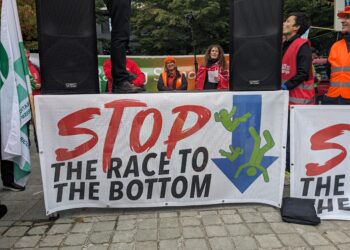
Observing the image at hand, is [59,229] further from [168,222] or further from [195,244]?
[195,244]

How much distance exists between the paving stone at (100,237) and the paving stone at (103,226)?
7 centimetres

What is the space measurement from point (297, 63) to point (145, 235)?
8.26ft

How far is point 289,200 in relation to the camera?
357 centimetres

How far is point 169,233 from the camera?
10.4 ft

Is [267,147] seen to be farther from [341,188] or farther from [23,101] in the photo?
[23,101]

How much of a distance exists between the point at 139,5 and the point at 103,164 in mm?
20009

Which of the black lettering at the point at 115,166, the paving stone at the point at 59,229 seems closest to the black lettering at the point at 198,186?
the black lettering at the point at 115,166

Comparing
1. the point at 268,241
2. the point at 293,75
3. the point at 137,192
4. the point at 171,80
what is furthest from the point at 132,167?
the point at 171,80

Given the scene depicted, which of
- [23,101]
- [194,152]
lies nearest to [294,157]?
[194,152]

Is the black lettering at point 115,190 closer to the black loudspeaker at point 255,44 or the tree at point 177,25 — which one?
the black loudspeaker at point 255,44

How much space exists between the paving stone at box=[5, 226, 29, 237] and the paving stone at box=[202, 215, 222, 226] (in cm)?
152

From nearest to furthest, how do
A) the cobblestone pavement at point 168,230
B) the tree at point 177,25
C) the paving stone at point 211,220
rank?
the cobblestone pavement at point 168,230 → the paving stone at point 211,220 → the tree at point 177,25

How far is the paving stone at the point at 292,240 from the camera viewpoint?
2.98 m

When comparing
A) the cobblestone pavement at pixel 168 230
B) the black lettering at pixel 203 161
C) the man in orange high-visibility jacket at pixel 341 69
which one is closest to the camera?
the cobblestone pavement at pixel 168 230
